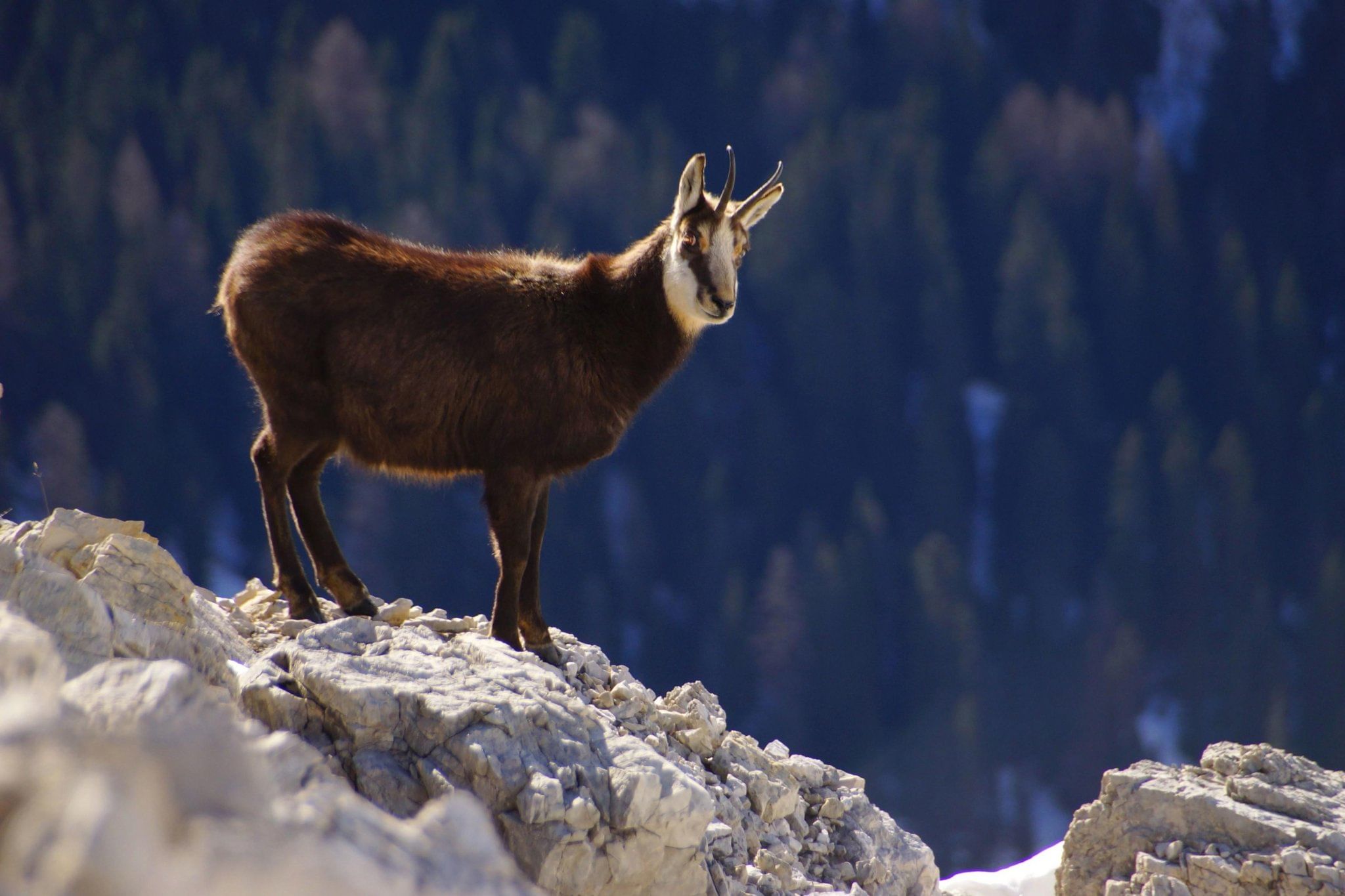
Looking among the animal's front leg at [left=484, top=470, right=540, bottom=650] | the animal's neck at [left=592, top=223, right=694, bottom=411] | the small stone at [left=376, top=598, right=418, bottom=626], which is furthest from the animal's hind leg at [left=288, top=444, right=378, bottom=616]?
the animal's neck at [left=592, top=223, right=694, bottom=411]

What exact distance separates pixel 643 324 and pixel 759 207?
3.26 ft

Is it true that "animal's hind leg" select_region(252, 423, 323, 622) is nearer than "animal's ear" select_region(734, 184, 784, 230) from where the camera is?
Yes

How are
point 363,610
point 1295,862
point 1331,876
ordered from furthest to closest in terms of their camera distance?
point 363,610
point 1295,862
point 1331,876

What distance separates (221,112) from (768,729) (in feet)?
76.1

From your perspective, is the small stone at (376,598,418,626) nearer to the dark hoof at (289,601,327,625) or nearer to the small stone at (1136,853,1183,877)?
the dark hoof at (289,601,327,625)

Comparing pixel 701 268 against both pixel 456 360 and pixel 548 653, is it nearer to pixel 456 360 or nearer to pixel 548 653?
pixel 456 360

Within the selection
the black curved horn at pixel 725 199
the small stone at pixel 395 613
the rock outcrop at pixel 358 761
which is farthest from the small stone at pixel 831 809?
the black curved horn at pixel 725 199

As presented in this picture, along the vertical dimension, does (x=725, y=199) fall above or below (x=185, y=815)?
above

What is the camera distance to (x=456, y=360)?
6918 millimetres

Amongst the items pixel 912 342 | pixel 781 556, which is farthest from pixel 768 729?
pixel 912 342

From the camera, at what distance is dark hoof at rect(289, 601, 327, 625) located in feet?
23.1

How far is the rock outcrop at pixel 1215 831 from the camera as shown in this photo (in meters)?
6.68

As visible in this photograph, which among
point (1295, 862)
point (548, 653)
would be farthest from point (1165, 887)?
point (548, 653)

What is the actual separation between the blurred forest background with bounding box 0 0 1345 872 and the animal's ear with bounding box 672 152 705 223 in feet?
81.6
